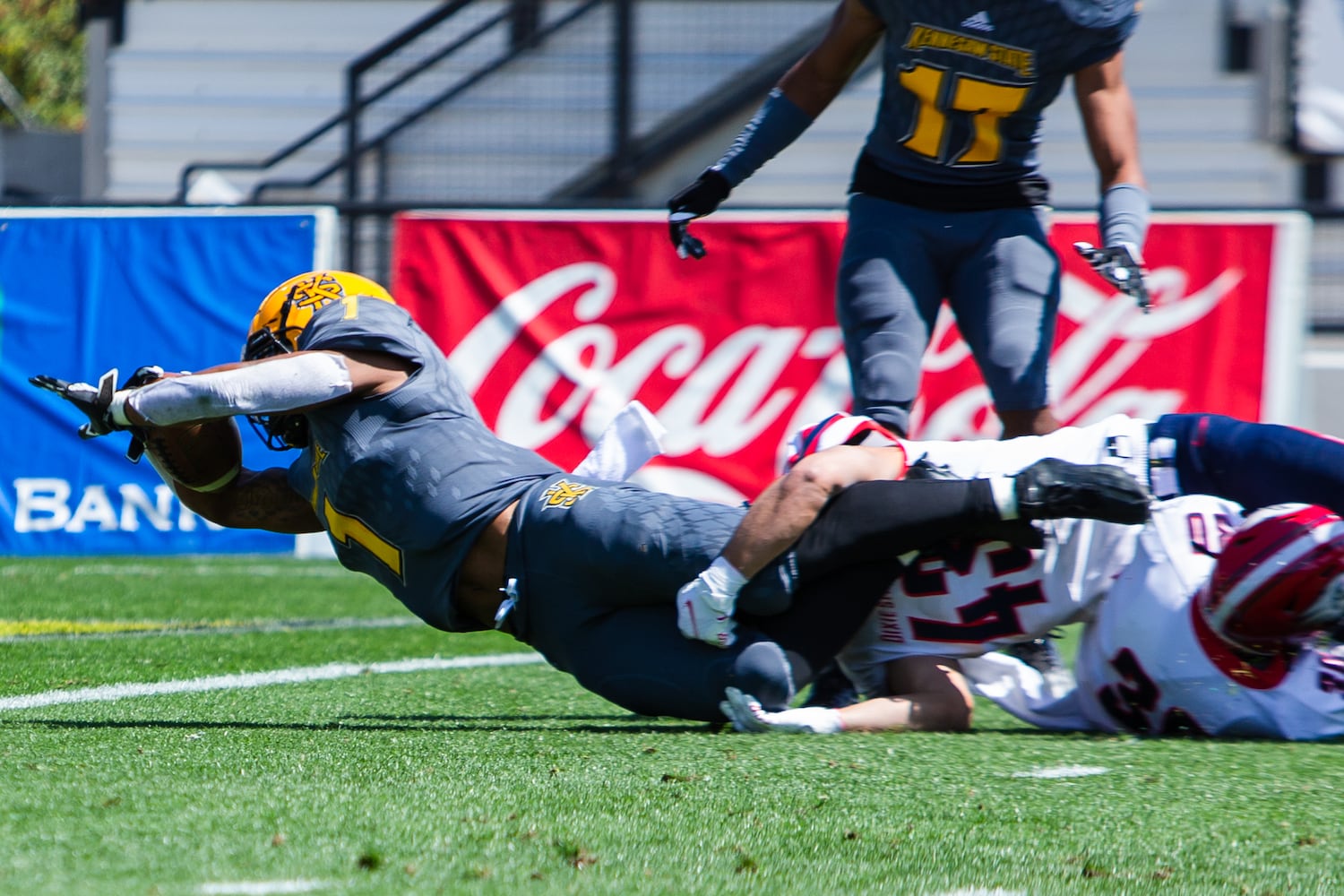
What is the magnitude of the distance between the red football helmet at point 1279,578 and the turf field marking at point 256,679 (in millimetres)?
2040

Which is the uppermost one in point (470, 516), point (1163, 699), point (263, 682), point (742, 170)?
point (742, 170)

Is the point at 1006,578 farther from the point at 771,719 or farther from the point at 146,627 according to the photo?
the point at 146,627

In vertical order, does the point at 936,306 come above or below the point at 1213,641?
above

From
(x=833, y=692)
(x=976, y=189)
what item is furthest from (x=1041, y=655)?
(x=976, y=189)

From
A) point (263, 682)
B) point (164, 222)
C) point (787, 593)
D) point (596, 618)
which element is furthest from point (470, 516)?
point (164, 222)

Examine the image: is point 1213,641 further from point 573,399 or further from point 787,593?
point 573,399

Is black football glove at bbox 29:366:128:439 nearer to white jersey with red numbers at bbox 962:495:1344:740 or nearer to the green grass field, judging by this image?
the green grass field

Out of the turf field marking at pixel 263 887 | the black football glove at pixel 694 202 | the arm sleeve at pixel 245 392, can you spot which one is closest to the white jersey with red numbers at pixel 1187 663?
the black football glove at pixel 694 202

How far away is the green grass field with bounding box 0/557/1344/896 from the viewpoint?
75.8 inches

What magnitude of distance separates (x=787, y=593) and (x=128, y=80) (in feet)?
34.2

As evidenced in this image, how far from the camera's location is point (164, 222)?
7117 mm

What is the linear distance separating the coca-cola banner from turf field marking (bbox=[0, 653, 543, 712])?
95.8 inches

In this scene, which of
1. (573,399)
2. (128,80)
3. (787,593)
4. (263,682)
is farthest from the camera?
(128,80)

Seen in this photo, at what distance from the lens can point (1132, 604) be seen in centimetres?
311
